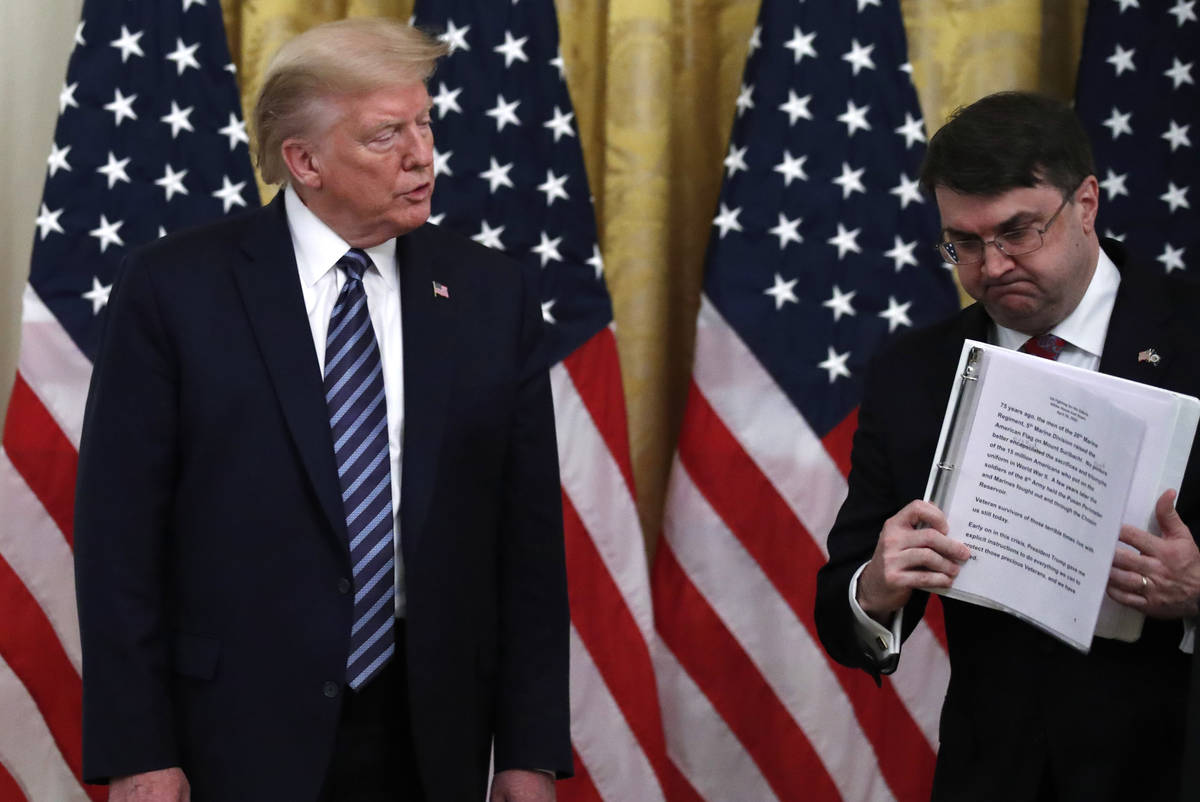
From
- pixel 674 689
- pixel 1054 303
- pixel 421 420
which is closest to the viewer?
pixel 1054 303

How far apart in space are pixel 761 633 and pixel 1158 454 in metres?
1.68

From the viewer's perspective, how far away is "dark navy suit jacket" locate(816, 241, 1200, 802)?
1762mm

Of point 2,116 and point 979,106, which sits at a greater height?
point 979,106

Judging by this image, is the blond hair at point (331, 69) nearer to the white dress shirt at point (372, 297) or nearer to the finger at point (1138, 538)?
the white dress shirt at point (372, 297)

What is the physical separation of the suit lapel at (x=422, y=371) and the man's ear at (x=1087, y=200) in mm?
918

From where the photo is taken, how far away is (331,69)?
6.68 ft

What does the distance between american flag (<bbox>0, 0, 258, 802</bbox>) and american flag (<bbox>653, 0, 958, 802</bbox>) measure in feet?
3.95

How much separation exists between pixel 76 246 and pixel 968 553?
225 centimetres

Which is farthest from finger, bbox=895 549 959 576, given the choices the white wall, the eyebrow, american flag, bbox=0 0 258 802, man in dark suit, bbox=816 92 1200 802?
the white wall

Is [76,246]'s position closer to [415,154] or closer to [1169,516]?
[415,154]

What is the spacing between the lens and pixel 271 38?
11.0 feet

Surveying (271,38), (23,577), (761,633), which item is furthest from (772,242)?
(23,577)

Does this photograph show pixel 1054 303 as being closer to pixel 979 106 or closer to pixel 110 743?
pixel 979 106

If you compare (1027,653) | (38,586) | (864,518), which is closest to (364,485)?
(864,518)
